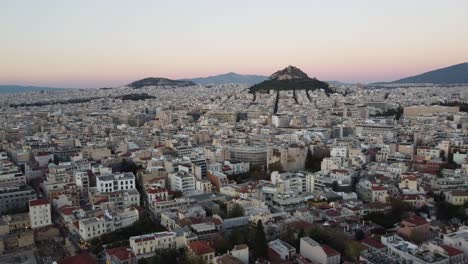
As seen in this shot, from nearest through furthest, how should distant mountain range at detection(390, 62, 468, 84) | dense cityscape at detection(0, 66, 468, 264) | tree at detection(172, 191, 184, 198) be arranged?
dense cityscape at detection(0, 66, 468, 264), tree at detection(172, 191, 184, 198), distant mountain range at detection(390, 62, 468, 84)

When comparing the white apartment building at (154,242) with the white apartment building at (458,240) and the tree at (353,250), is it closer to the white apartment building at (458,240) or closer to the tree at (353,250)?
the tree at (353,250)

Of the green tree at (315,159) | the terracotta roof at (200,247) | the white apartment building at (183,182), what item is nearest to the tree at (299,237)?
the terracotta roof at (200,247)

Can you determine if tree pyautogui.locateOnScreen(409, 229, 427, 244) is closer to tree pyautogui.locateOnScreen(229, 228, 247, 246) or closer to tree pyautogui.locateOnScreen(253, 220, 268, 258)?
tree pyautogui.locateOnScreen(253, 220, 268, 258)

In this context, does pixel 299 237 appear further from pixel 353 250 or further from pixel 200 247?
pixel 200 247

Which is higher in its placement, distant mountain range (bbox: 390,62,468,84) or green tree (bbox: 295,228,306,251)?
distant mountain range (bbox: 390,62,468,84)

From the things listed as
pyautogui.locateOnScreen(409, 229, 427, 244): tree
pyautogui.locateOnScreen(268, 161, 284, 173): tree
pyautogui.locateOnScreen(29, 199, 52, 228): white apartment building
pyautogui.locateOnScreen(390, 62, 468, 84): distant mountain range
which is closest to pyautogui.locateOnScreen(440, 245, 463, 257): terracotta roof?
pyautogui.locateOnScreen(409, 229, 427, 244): tree

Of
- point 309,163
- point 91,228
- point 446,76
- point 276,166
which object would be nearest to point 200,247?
point 91,228
